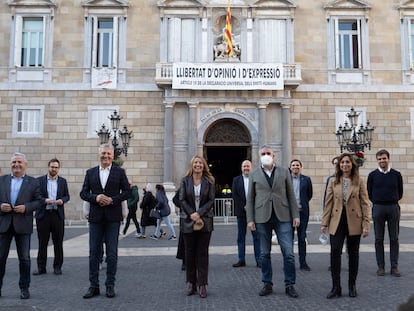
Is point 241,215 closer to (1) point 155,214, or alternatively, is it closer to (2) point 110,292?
(2) point 110,292

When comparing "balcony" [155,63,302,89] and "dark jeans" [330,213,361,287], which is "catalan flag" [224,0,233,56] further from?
"dark jeans" [330,213,361,287]

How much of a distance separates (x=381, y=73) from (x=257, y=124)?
21.9ft

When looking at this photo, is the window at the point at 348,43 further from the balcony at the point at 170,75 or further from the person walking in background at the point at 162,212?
the person walking in background at the point at 162,212

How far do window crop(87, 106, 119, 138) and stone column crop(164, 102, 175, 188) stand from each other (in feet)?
8.23

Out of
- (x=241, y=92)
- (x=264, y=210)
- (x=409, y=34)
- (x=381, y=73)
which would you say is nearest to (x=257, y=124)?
(x=241, y=92)

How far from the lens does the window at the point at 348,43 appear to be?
22312 mm

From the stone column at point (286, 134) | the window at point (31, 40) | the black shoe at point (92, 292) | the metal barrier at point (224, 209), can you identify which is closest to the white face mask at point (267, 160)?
the black shoe at point (92, 292)

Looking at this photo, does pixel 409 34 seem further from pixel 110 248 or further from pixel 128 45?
pixel 110 248

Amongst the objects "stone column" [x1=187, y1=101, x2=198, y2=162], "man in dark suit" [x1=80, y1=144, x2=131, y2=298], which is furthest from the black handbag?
"stone column" [x1=187, y1=101, x2=198, y2=162]

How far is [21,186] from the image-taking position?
6379 millimetres

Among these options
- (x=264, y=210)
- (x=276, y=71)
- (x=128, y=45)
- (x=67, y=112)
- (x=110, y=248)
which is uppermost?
(x=128, y=45)

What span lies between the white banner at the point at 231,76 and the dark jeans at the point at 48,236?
1344 centimetres

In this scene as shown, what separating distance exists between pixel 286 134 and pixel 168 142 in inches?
221

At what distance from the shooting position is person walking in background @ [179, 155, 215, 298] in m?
6.33
